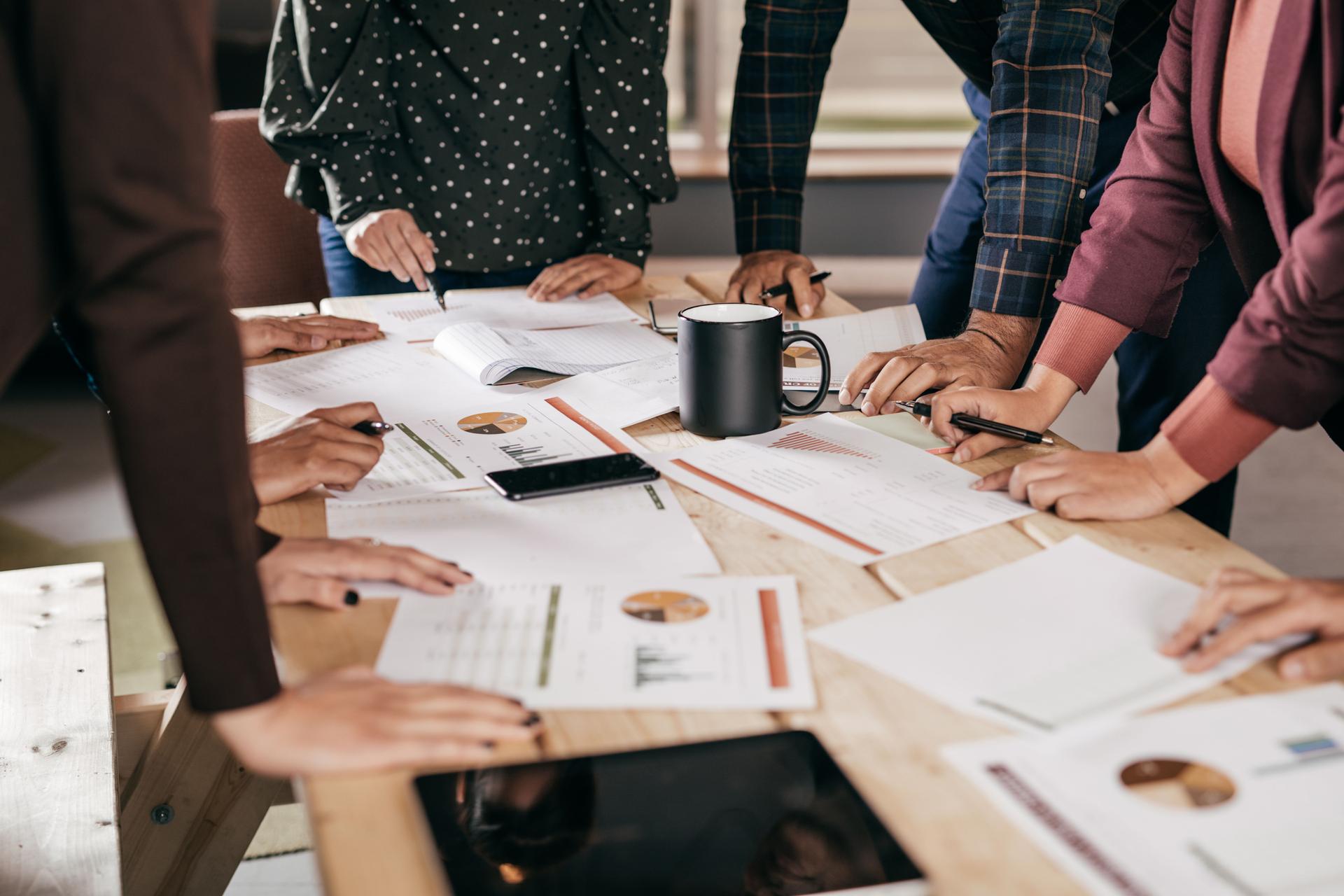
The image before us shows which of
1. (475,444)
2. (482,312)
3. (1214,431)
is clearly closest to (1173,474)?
(1214,431)

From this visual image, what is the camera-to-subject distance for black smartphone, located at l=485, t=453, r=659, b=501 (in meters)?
0.96

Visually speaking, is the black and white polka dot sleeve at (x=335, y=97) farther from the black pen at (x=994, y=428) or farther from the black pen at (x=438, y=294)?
the black pen at (x=994, y=428)

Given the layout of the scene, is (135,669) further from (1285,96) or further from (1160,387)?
(1285,96)

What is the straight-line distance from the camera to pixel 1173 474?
3.09 ft

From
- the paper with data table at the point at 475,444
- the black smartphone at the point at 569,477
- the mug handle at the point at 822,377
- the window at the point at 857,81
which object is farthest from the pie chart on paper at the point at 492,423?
the window at the point at 857,81

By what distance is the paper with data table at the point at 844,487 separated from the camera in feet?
2.93

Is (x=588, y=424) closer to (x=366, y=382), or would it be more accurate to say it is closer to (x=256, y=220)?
(x=366, y=382)

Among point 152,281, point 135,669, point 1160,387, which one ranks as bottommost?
point 135,669

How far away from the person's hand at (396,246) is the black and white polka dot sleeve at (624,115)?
0.31 metres

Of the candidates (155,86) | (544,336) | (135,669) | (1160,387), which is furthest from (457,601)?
(135,669)

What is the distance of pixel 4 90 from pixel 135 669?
1.91 meters

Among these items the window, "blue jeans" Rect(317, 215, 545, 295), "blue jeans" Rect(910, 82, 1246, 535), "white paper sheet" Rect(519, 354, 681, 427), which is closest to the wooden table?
"white paper sheet" Rect(519, 354, 681, 427)

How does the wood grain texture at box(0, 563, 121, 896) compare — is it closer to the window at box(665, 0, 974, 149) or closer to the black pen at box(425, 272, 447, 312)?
the black pen at box(425, 272, 447, 312)

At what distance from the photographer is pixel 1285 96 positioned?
0.90 meters
